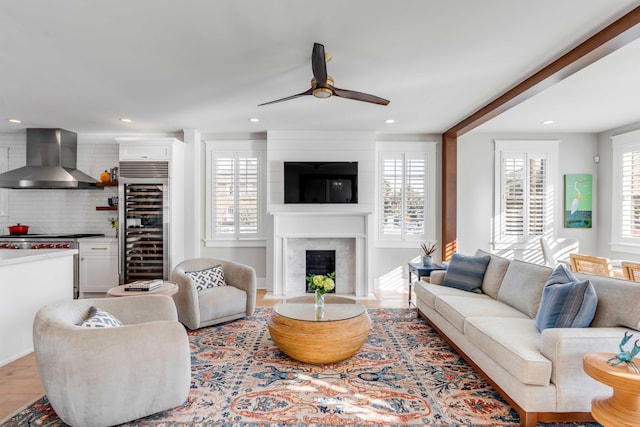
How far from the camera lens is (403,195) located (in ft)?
18.7

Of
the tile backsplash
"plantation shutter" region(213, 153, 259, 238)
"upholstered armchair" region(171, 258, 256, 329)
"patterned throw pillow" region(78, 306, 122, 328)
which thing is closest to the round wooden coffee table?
"upholstered armchair" region(171, 258, 256, 329)

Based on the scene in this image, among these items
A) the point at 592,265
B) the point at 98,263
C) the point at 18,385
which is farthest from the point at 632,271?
the point at 98,263

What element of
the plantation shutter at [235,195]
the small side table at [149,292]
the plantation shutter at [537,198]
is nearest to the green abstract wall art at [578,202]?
the plantation shutter at [537,198]

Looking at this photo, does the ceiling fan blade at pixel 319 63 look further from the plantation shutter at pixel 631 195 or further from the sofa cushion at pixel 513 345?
the plantation shutter at pixel 631 195

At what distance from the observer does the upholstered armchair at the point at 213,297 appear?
3.58m

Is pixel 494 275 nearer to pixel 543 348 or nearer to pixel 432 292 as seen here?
pixel 432 292

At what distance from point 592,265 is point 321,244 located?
3505mm

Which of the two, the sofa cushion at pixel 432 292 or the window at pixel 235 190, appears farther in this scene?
the window at pixel 235 190

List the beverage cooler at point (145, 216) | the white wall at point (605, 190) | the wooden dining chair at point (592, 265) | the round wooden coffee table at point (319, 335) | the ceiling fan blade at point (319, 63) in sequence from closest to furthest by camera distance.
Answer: the ceiling fan blade at point (319, 63), the round wooden coffee table at point (319, 335), the wooden dining chair at point (592, 265), the beverage cooler at point (145, 216), the white wall at point (605, 190)

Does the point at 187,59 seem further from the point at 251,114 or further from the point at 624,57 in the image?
the point at 624,57

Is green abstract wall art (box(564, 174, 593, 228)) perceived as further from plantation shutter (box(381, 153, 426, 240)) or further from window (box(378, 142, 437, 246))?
plantation shutter (box(381, 153, 426, 240))

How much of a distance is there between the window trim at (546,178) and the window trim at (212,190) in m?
3.94

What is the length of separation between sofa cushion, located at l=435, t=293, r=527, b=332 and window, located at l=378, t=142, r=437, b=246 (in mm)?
2248

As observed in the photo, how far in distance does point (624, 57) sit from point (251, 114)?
4.00m
